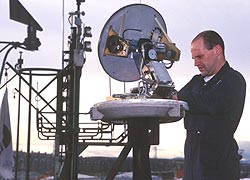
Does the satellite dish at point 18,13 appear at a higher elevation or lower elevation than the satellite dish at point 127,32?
higher

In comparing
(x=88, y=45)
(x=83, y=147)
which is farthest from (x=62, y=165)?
(x=88, y=45)

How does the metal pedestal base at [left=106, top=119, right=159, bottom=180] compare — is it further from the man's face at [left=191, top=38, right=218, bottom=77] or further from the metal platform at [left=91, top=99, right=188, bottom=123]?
the man's face at [left=191, top=38, right=218, bottom=77]

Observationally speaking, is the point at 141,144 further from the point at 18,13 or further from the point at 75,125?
the point at 75,125

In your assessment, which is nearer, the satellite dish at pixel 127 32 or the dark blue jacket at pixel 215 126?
the dark blue jacket at pixel 215 126

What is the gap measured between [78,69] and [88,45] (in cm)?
73

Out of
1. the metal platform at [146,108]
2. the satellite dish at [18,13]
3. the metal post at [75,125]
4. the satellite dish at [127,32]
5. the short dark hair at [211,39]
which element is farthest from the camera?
the metal post at [75,125]

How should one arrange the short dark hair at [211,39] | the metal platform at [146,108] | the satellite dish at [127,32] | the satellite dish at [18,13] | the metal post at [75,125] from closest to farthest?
the metal platform at [146,108] → the short dark hair at [211,39] → the satellite dish at [127,32] → the satellite dish at [18,13] → the metal post at [75,125]

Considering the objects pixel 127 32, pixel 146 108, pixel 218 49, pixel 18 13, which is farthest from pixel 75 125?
pixel 146 108

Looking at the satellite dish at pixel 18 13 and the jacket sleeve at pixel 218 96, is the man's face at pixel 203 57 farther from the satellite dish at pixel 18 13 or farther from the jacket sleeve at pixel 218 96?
the satellite dish at pixel 18 13

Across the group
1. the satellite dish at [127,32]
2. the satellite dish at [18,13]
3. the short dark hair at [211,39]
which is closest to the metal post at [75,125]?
the satellite dish at [18,13]

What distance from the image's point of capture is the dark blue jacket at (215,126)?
1.73m

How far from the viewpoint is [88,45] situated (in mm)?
7707

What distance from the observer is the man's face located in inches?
72.0

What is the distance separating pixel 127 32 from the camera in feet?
6.74
